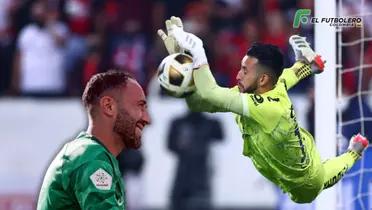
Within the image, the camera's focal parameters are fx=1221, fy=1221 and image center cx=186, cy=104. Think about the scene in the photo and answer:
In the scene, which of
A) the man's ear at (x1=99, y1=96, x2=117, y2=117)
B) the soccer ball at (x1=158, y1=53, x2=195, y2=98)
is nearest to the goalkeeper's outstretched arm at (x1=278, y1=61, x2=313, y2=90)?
the soccer ball at (x1=158, y1=53, x2=195, y2=98)

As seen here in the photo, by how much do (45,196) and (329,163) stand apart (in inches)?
111

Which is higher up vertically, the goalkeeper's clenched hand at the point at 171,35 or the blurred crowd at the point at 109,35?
the goalkeeper's clenched hand at the point at 171,35

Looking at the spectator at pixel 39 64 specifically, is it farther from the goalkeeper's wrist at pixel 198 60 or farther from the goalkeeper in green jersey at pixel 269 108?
the goalkeeper's wrist at pixel 198 60

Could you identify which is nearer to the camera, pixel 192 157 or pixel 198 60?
pixel 198 60

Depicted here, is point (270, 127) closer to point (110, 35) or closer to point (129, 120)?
point (129, 120)

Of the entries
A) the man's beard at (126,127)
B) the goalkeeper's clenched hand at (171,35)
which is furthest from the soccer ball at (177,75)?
the man's beard at (126,127)

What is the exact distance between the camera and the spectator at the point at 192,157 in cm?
1475

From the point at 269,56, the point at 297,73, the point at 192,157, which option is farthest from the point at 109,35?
the point at 269,56

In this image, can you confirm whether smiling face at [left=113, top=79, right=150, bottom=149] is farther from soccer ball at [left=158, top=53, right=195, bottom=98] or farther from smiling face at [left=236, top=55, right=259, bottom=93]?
smiling face at [left=236, top=55, right=259, bottom=93]

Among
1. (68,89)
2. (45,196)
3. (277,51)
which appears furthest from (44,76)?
(45,196)

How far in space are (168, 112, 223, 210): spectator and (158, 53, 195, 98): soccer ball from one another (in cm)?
741

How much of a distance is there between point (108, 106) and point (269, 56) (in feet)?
6.27

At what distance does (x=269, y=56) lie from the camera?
7770mm

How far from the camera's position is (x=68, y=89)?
50.3 feet
